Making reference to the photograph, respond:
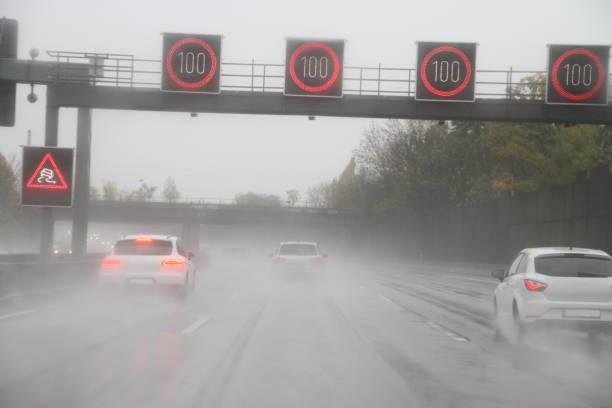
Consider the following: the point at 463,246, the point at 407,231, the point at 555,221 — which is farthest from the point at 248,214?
the point at 555,221

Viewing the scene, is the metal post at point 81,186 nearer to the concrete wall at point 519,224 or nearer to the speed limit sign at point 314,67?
the speed limit sign at point 314,67

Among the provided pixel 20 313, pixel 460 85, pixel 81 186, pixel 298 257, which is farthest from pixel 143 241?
pixel 81 186

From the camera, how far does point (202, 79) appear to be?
22094 millimetres

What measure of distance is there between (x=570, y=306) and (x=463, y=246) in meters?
49.1

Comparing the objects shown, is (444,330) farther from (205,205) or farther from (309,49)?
(205,205)

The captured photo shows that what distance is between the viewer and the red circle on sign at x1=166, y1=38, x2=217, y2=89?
2189 centimetres

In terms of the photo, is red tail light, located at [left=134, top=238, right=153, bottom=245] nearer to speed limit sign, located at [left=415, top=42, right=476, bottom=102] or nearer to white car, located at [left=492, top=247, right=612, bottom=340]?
speed limit sign, located at [left=415, top=42, right=476, bottom=102]

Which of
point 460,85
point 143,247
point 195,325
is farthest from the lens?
point 460,85

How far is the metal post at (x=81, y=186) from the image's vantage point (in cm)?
2995

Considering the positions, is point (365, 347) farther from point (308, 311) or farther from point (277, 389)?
point (308, 311)

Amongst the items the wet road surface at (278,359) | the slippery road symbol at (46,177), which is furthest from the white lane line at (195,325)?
the slippery road symbol at (46,177)

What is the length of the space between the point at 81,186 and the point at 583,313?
23.0m

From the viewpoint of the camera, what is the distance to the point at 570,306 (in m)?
12.1

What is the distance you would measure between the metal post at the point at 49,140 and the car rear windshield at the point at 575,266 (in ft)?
51.1
